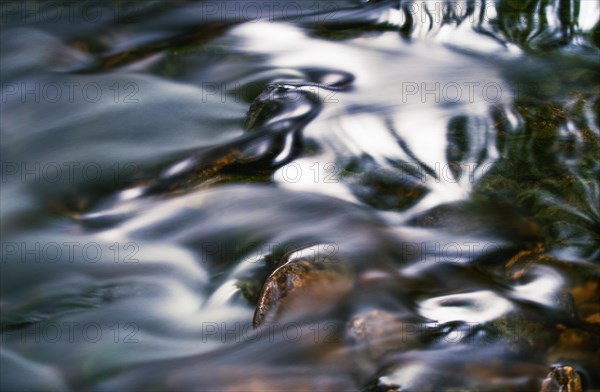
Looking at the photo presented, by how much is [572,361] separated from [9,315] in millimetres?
2187

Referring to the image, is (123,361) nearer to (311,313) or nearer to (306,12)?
(311,313)

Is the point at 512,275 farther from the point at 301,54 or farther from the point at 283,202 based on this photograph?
the point at 301,54

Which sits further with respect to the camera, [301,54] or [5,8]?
[5,8]

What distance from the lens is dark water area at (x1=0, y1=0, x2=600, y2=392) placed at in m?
2.64

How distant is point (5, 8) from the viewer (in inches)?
210

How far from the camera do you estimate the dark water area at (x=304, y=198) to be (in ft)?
8.68

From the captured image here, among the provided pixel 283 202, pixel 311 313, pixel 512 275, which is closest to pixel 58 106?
pixel 283 202

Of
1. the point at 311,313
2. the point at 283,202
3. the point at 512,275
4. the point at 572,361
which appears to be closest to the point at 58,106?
the point at 283,202

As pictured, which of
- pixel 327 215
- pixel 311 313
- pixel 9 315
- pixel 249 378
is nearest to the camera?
pixel 249 378

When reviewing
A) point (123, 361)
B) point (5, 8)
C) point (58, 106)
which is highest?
point (5, 8)

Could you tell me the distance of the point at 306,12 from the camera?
5.14 m

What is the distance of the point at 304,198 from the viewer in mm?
3418

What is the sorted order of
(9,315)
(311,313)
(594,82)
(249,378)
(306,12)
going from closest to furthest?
1. (249,378)
2. (311,313)
3. (9,315)
4. (594,82)
5. (306,12)

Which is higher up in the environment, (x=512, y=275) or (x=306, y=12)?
(x=306, y=12)
